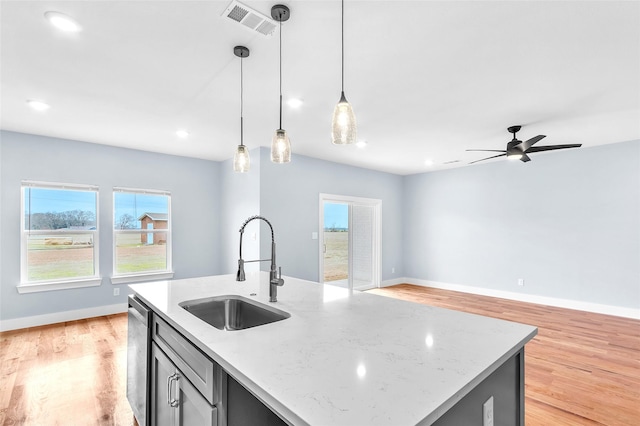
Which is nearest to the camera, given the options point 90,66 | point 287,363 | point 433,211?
point 287,363

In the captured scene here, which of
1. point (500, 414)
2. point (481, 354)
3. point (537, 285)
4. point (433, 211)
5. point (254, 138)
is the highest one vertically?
point (254, 138)

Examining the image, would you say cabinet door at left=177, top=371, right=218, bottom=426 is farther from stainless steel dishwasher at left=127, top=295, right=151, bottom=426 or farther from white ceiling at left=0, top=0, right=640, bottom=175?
white ceiling at left=0, top=0, right=640, bottom=175

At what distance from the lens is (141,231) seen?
5117 millimetres

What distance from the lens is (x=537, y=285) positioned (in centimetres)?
548

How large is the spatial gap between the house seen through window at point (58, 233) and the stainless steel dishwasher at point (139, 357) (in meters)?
3.23

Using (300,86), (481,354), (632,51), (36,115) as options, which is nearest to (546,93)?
(632,51)

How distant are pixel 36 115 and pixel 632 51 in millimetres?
5505

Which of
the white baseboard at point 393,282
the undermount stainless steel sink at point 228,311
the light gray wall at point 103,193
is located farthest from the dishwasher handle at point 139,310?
the white baseboard at point 393,282

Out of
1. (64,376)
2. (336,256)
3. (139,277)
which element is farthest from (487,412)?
(139,277)

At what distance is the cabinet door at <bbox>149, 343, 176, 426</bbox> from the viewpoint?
5.03 feet

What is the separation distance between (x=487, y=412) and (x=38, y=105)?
4.42m

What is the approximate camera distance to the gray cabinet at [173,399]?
120 cm

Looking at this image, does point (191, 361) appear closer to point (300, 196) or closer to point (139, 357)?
point (139, 357)

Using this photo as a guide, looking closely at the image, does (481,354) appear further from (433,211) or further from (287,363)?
(433,211)
